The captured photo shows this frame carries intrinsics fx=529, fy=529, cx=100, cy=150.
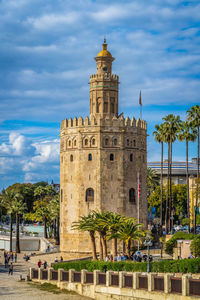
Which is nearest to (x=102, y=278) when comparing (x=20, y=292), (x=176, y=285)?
(x=20, y=292)

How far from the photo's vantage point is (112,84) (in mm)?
66750

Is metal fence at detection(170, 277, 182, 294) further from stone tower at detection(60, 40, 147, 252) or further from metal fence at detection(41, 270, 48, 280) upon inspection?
stone tower at detection(60, 40, 147, 252)

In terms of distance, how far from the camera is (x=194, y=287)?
3328 cm

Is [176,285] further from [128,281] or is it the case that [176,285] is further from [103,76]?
[103,76]

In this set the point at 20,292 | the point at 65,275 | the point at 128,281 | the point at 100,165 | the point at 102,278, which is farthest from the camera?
the point at 100,165

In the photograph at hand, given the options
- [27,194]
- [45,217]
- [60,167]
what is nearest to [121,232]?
[60,167]

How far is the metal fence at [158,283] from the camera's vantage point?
115 ft

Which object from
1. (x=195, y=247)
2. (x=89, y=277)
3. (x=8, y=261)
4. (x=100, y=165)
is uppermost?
(x=100, y=165)

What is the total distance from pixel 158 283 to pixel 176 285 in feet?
5.27

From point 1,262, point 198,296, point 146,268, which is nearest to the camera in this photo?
point 198,296

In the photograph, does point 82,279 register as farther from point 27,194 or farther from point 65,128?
point 27,194

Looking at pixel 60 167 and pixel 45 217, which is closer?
pixel 60 167

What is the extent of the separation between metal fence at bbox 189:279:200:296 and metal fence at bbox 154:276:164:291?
2324mm

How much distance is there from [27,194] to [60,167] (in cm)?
6179
